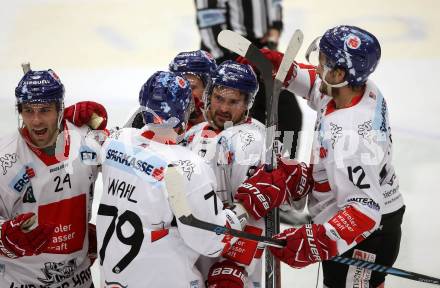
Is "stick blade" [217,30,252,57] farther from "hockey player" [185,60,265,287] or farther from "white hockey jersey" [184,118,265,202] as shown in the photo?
"white hockey jersey" [184,118,265,202]

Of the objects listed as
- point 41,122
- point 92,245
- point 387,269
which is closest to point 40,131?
point 41,122

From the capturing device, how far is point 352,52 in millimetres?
2818

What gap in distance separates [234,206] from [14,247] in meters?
0.76

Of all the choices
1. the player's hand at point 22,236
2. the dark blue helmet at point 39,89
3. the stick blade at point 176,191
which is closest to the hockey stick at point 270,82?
the stick blade at point 176,191

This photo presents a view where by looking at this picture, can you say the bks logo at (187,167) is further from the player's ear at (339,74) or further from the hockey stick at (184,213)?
the player's ear at (339,74)

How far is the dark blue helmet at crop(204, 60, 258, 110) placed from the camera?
3.00 metres

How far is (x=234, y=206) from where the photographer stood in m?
2.78

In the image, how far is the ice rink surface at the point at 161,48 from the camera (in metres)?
5.12

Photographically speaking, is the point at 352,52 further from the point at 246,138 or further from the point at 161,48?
the point at 161,48

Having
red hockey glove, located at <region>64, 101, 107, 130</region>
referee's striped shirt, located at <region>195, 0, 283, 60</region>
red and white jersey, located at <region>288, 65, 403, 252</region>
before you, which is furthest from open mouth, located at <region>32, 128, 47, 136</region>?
referee's striped shirt, located at <region>195, 0, 283, 60</region>

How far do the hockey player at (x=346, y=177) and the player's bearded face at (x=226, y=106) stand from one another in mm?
264

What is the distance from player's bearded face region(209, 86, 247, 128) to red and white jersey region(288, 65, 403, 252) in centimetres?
30

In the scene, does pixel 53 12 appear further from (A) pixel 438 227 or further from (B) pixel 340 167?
(B) pixel 340 167

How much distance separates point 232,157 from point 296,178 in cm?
28
